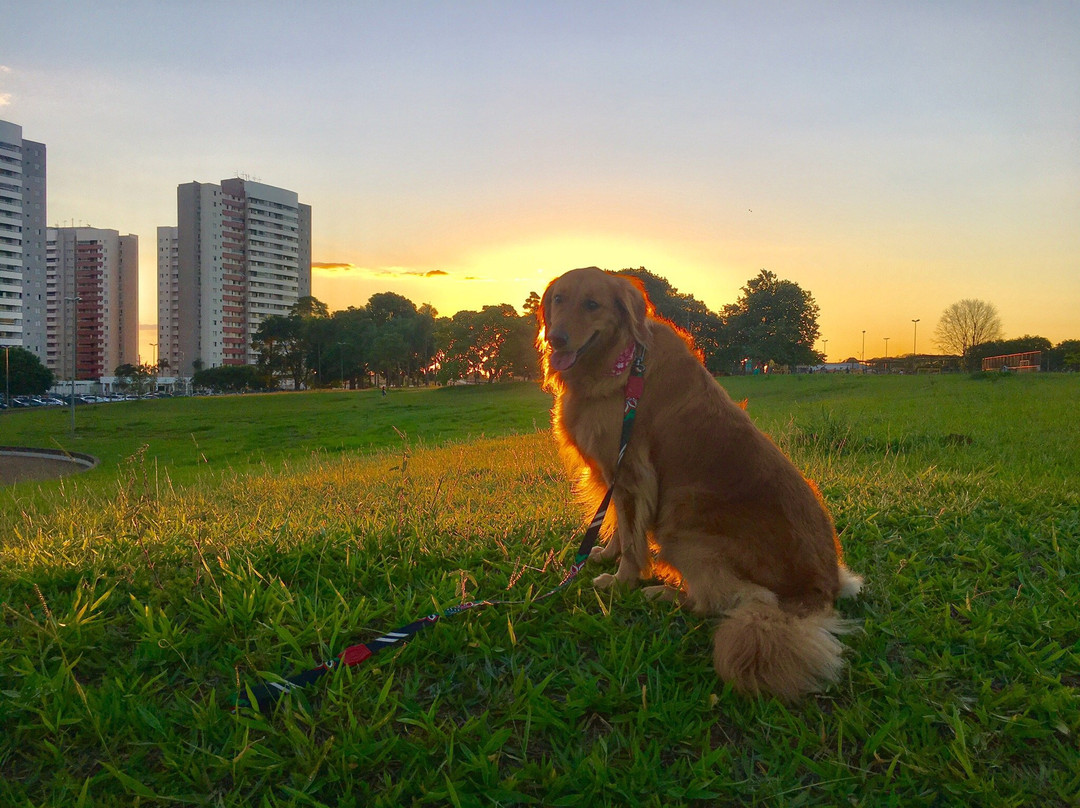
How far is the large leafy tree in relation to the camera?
59.3 meters

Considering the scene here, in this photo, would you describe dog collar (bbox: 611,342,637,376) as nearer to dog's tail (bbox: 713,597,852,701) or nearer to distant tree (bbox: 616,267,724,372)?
dog's tail (bbox: 713,597,852,701)

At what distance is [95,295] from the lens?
436ft

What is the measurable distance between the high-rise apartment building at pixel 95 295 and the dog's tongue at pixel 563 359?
507 feet

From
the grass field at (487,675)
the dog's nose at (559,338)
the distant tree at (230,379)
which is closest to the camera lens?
the grass field at (487,675)

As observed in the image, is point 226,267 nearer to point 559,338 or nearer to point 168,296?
point 168,296

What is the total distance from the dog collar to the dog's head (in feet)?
0.13

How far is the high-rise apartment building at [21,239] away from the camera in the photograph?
99.4m

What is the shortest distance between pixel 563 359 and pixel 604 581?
1.29 m

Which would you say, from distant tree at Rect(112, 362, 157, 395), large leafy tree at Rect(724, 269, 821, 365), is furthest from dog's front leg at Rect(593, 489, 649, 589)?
distant tree at Rect(112, 362, 157, 395)

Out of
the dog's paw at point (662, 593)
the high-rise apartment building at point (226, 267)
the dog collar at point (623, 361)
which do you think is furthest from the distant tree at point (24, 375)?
the dog's paw at point (662, 593)

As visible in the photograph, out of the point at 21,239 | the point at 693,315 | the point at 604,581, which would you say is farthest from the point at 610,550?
the point at 21,239

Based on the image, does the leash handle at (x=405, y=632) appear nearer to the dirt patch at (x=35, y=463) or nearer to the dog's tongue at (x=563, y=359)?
the dog's tongue at (x=563, y=359)

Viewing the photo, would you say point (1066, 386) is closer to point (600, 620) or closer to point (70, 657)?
point (600, 620)

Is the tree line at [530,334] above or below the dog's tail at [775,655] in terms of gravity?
above
